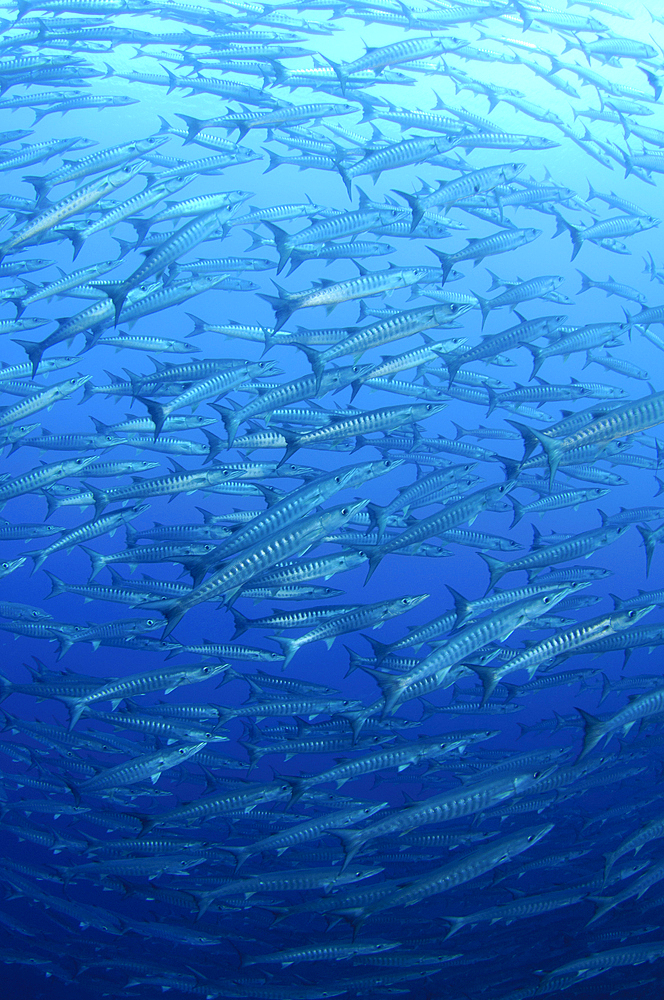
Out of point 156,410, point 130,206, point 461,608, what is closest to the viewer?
point 461,608

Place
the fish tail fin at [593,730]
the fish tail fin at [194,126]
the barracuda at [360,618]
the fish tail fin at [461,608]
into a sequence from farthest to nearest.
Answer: the fish tail fin at [194,126] < the barracuda at [360,618] < the fish tail fin at [461,608] < the fish tail fin at [593,730]

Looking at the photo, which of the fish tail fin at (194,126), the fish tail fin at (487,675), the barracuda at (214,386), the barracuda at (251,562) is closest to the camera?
the barracuda at (251,562)

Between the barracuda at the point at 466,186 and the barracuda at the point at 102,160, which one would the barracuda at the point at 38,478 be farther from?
the barracuda at the point at 466,186

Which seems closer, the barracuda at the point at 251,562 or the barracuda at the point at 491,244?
the barracuda at the point at 251,562

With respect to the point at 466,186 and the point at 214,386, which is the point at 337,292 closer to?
the point at 214,386

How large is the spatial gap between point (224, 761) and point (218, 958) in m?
3.71

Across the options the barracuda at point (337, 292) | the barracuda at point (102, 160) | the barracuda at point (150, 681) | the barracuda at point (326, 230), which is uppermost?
the barracuda at point (102, 160)

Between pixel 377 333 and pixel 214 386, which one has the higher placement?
pixel 377 333

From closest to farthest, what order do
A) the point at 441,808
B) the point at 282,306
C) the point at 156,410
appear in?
1. the point at 441,808
2. the point at 156,410
3. the point at 282,306

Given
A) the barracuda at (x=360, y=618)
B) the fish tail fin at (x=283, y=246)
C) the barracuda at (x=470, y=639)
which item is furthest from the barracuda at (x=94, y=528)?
the barracuda at (x=470, y=639)

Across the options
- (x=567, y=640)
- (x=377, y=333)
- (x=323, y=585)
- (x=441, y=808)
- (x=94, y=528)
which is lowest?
(x=323, y=585)

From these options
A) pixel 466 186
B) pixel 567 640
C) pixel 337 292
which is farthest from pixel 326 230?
pixel 567 640

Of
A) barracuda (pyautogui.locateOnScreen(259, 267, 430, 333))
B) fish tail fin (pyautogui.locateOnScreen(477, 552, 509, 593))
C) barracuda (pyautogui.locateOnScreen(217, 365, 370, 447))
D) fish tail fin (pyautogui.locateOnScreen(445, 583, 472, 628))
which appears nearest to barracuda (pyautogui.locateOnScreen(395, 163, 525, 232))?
barracuda (pyautogui.locateOnScreen(259, 267, 430, 333))

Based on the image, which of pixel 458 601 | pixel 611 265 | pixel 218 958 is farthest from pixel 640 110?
pixel 611 265
